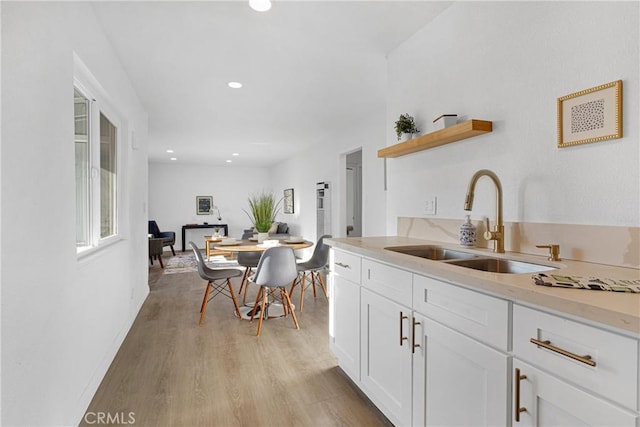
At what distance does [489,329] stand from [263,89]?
3160 millimetres

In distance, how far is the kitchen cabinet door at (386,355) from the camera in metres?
1.58

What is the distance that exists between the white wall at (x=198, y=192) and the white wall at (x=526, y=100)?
6.74m

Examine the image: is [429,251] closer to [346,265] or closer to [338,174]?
[346,265]

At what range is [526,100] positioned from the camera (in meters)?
1.63

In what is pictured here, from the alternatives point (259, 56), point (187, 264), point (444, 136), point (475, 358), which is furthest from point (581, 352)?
point (187, 264)

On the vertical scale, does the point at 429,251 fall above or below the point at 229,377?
above

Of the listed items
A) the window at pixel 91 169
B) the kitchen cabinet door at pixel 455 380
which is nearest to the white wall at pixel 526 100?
the kitchen cabinet door at pixel 455 380

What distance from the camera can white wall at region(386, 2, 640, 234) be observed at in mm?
1278

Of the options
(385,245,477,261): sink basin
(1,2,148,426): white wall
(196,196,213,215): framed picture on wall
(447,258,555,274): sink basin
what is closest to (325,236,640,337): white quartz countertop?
(447,258,555,274): sink basin

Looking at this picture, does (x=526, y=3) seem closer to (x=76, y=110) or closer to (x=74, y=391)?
(x=76, y=110)

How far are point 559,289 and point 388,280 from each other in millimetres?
861

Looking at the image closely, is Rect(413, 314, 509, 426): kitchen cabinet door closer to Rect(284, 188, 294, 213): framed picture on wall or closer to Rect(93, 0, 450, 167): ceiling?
Rect(93, 0, 450, 167): ceiling

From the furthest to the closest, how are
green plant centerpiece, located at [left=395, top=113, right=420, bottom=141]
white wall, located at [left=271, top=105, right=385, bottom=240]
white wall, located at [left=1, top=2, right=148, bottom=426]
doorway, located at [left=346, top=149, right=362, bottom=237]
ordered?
1. doorway, located at [left=346, top=149, right=362, bottom=237]
2. white wall, located at [left=271, top=105, right=385, bottom=240]
3. green plant centerpiece, located at [left=395, top=113, right=420, bottom=141]
4. white wall, located at [left=1, top=2, right=148, bottom=426]
